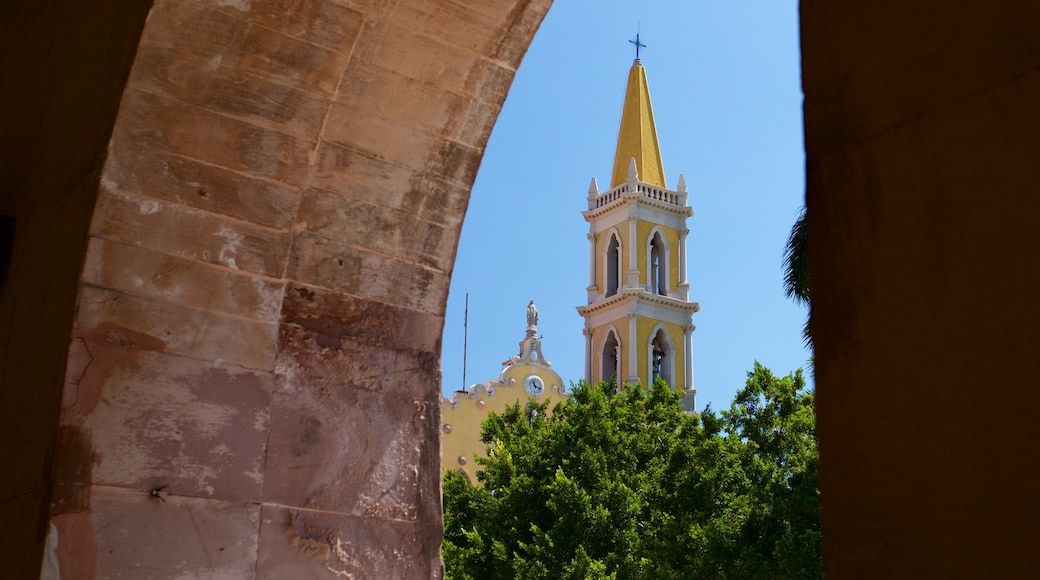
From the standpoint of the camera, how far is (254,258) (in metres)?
3.24

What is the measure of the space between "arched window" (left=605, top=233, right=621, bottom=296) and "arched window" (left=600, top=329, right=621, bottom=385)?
5.15 ft

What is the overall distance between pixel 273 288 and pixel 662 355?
1552 inches

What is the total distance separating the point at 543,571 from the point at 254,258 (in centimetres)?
1577

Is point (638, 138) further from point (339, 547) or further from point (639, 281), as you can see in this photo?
point (339, 547)

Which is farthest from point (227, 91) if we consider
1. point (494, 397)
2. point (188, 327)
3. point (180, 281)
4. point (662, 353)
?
point (662, 353)

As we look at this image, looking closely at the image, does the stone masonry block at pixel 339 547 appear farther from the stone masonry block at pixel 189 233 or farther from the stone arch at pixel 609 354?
the stone arch at pixel 609 354

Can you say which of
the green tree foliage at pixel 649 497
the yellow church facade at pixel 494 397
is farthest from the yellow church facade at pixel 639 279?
the green tree foliage at pixel 649 497

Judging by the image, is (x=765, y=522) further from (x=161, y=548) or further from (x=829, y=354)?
(x=829, y=354)

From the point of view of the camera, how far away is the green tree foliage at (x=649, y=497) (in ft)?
56.0

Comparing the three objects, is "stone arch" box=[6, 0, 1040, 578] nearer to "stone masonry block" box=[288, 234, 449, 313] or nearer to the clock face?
"stone masonry block" box=[288, 234, 449, 313]

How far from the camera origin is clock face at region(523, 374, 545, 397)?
35.1 metres

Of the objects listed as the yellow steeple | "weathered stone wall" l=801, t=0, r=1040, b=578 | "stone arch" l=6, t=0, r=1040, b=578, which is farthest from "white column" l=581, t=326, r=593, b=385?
"weathered stone wall" l=801, t=0, r=1040, b=578

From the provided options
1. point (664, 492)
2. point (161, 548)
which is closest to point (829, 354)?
point (161, 548)

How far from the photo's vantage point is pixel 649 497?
1969cm
